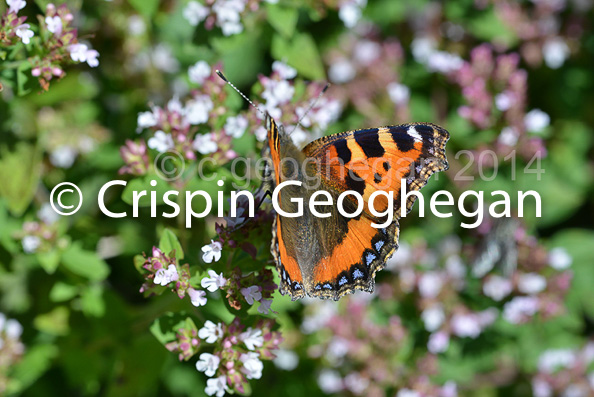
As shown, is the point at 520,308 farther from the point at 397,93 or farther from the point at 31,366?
the point at 31,366

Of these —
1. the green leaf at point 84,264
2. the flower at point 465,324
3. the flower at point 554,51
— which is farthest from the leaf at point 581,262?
the green leaf at point 84,264

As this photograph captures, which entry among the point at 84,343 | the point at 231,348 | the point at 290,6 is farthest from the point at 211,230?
the point at 290,6

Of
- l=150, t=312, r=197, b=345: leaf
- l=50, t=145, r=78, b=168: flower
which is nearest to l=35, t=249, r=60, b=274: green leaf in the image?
l=50, t=145, r=78, b=168: flower

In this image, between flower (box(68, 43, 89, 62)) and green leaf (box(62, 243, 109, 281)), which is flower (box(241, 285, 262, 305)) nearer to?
green leaf (box(62, 243, 109, 281))

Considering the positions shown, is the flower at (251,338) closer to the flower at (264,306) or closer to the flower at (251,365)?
the flower at (251,365)

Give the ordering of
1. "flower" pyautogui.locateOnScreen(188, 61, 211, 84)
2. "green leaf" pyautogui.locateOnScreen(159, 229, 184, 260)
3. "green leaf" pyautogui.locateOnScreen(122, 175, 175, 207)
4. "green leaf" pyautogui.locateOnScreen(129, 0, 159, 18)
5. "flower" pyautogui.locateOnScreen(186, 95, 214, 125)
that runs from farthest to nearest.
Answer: "green leaf" pyautogui.locateOnScreen(129, 0, 159, 18) → "flower" pyautogui.locateOnScreen(188, 61, 211, 84) → "flower" pyautogui.locateOnScreen(186, 95, 214, 125) → "green leaf" pyautogui.locateOnScreen(122, 175, 175, 207) → "green leaf" pyautogui.locateOnScreen(159, 229, 184, 260)

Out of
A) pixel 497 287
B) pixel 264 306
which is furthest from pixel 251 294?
pixel 497 287
